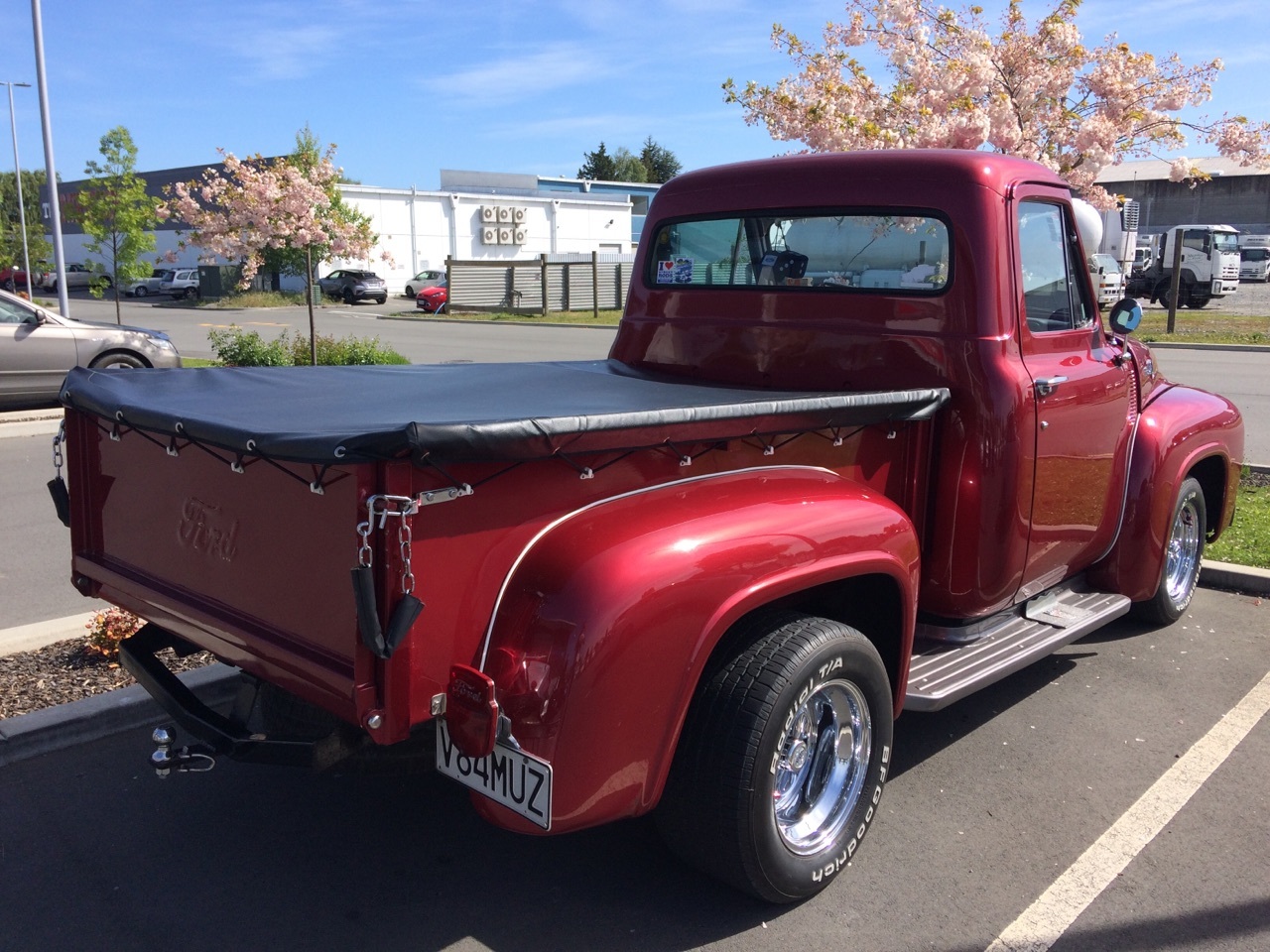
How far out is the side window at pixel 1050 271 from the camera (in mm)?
3992

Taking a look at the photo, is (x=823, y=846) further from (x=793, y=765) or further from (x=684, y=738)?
(x=684, y=738)

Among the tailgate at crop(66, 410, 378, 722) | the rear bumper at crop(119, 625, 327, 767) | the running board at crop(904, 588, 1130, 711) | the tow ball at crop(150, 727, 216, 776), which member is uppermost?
the tailgate at crop(66, 410, 378, 722)

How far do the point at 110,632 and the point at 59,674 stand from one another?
268mm

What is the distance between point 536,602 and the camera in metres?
2.51

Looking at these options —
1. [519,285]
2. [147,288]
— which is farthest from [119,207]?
[147,288]

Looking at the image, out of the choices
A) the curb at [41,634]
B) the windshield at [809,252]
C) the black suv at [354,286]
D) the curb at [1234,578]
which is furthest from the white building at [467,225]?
the windshield at [809,252]

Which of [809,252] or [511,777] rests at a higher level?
[809,252]

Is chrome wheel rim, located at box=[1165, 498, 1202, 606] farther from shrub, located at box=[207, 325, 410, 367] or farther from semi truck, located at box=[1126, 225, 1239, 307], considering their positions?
semi truck, located at box=[1126, 225, 1239, 307]

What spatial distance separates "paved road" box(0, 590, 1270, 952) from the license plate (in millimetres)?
639

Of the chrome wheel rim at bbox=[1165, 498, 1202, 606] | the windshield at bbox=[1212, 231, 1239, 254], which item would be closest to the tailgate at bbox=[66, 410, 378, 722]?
the chrome wheel rim at bbox=[1165, 498, 1202, 606]

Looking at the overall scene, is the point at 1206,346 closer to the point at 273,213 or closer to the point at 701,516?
the point at 273,213

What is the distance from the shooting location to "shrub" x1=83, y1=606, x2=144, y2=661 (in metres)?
4.48

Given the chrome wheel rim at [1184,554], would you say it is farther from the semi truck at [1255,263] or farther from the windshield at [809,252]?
the semi truck at [1255,263]

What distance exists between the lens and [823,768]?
10.5 ft
